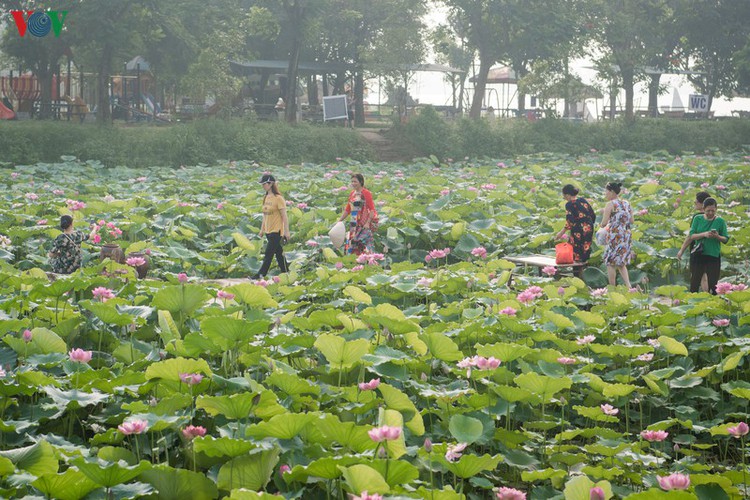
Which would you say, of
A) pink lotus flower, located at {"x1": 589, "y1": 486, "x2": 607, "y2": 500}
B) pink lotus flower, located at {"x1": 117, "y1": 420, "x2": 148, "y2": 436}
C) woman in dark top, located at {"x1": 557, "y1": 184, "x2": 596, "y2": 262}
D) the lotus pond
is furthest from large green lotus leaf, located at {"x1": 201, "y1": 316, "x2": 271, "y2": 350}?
A: woman in dark top, located at {"x1": 557, "y1": 184, "x2": 596, "y2": 262}

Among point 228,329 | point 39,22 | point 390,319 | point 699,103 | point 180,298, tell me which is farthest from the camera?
point 699,103

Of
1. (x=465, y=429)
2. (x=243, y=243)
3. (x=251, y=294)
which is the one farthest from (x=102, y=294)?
(x=243, y=243)

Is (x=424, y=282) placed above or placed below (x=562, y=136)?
below

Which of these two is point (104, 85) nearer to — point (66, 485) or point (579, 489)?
point (66, 485)

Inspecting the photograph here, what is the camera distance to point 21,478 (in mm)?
3090

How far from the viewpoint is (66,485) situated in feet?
9.91

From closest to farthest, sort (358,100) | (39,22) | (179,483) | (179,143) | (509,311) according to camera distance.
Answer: (179,483), (509,311), (39,22), (179,143), (358,100)

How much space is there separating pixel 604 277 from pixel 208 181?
7.91 metres

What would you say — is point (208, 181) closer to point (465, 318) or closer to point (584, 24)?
point (465, 318)

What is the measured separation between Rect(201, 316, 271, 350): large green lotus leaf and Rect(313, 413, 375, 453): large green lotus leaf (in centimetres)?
86

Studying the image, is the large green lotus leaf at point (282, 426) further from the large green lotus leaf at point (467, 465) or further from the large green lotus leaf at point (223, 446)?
the large green lotus leaf at point (467, 465)

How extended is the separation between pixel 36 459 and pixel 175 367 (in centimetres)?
71

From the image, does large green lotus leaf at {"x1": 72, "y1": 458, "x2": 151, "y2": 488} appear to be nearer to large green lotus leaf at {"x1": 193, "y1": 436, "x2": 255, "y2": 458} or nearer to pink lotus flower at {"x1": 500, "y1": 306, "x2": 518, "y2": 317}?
large green lotus leaf at {"x1": 193, "y1": 436, "x2": 255, "y2": 458}

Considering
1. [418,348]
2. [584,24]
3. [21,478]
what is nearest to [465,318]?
[418,348]
